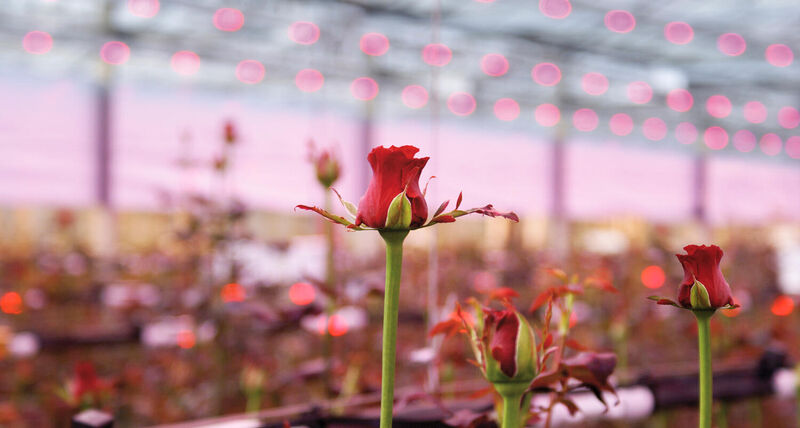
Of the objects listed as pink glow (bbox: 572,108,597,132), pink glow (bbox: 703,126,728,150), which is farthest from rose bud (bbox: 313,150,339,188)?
pink glow (bbox: 703,126,728,150)

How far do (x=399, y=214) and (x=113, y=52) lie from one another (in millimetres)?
5151

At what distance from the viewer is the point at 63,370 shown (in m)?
2.84

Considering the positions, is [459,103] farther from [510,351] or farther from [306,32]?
[510,351]

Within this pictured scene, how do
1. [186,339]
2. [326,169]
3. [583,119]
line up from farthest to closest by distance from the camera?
[583,119] < [186,339] < [326,169]

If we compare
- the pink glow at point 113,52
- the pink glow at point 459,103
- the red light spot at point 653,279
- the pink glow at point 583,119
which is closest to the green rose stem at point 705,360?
the red light spot at point 653,279

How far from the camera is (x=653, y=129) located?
950 centimetres

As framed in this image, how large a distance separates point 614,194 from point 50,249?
5696 millimetres

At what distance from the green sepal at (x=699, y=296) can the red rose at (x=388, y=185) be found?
18cm

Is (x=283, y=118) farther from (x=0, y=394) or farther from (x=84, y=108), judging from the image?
(x=0, y=394)

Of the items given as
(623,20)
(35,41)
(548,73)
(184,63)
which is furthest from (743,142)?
(35,41)

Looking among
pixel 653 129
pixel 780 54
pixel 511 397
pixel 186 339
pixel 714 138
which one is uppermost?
pixel 653 129

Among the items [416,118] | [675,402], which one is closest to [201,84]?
[416,118]

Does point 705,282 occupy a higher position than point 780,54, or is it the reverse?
point 780,54

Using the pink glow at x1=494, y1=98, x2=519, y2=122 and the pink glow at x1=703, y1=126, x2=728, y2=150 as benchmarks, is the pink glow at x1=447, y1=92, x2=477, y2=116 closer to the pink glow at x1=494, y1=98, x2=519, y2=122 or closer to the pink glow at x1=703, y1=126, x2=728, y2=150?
the pink glow at x1=494, y1=98, x2=519, y2=122
